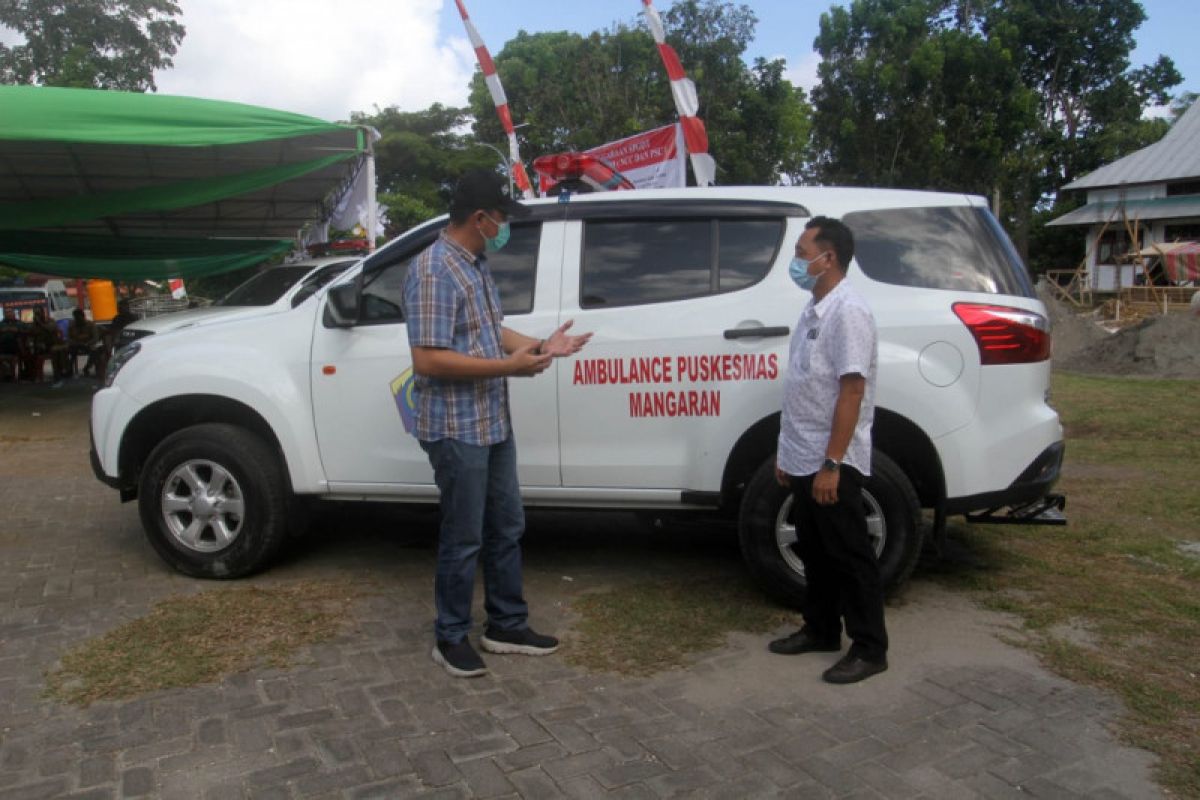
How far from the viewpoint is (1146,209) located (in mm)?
36531

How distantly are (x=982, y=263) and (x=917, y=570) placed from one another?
166 centimetres

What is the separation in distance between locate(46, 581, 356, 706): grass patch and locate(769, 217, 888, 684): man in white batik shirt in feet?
7.06

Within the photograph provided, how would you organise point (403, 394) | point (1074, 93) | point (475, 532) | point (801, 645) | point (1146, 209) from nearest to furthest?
point (475, 532)
point (801, 645)
point (403, 394)
point (1146, 209)
point (1074, 93)

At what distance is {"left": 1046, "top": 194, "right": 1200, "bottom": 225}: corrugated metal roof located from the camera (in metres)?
35.5

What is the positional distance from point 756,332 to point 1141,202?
38909mm

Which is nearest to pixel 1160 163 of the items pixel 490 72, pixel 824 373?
pixel 490 72

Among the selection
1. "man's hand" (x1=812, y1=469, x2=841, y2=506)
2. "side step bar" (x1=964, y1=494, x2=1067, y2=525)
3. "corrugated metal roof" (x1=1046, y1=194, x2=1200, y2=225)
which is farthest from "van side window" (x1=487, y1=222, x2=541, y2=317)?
"corrugated metal roof" (x1=1046, y1=194, x2=1200, y2=225)

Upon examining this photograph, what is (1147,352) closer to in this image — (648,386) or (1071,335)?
(1071,335)

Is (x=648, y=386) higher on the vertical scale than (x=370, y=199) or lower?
lower

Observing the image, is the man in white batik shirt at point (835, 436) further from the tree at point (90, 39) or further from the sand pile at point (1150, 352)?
the tree at point (90, 39)

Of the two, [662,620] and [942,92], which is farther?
[942,92]

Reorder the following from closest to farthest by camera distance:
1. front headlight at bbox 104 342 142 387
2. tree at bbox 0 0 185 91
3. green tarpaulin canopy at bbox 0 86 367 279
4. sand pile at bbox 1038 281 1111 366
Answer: front headlight at bbox 104 342 142 387 < green tarpaulin canopy at bbox 0 86 367 279 < sand pile at bbox 1038 281 1111 366 < tree at bbox 0 0 185 91

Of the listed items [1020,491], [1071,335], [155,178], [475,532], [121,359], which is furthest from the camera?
[1071,335]

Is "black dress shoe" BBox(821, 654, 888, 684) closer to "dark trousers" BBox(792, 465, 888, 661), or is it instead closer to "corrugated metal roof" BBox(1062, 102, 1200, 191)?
"dark trousers" BBox(792, 465, 888, 661)
